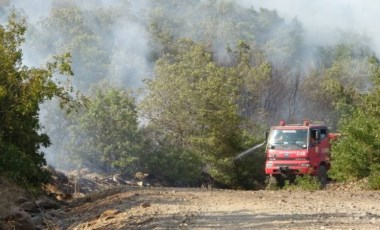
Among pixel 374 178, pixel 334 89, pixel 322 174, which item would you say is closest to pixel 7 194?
pixel 374 178

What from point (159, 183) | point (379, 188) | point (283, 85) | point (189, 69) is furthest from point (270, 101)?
point (379, 188)

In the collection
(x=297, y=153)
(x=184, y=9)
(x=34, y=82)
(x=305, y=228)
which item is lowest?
(x=305, y=228)

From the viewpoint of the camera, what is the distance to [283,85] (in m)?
61.9

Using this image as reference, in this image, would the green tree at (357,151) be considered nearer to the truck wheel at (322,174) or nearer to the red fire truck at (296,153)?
the red fire truck at (296,153)

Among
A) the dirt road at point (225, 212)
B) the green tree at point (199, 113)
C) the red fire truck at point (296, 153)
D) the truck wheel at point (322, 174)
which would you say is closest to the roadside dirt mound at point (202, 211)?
the dirt road at point (225, 212)

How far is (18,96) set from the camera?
1988cm

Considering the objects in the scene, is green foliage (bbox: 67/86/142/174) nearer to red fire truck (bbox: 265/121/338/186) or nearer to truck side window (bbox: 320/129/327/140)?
red fire truck (bbox: 265/121/338/186)

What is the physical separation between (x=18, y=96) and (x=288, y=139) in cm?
970

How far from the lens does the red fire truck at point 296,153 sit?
22.6 m

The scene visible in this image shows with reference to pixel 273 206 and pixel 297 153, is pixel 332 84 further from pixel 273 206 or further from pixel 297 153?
pixel 273 206

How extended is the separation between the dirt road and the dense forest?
12.8 ft

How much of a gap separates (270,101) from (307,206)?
47660 mm

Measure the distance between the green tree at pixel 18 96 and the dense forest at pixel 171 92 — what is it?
4 centimetres

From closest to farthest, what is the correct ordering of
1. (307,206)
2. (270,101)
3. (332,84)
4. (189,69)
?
(307,206) → (189,69) → (332,84) → (270,101)
